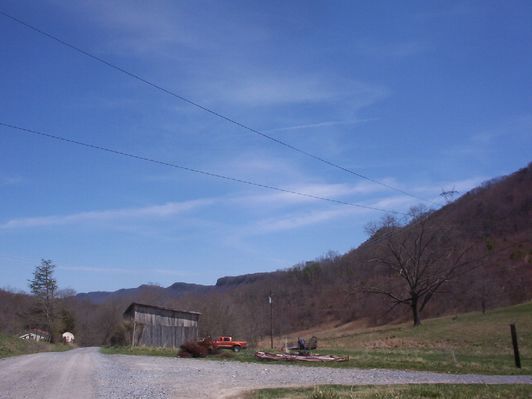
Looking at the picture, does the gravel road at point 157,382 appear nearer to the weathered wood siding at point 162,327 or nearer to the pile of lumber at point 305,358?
the pile of lumber at point 305,358

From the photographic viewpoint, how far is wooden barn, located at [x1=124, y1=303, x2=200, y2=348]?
51.4m

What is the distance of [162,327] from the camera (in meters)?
53.7

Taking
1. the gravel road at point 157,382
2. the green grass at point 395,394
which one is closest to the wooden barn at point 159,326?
the gravel road at point 157,382

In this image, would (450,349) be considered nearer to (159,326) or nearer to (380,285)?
(159,326)

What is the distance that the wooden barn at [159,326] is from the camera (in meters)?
51.4

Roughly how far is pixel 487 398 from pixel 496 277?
84.2 meters

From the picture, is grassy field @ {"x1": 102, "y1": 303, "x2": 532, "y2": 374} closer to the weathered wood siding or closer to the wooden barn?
the wooden barn

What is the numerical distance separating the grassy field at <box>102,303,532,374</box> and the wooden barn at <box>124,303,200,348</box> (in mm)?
3147

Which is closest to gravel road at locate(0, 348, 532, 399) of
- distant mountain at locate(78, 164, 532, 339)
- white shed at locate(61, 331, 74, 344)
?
distant mountain at locate(78, 164, 532, 339)

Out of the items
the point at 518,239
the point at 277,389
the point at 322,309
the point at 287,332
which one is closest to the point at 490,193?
the point at 518,239

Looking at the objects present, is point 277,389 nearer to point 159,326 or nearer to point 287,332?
point 159,326

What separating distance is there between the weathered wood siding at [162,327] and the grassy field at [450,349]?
3.34 m

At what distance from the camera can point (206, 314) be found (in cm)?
7444

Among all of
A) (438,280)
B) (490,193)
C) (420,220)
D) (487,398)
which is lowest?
(487,398)
